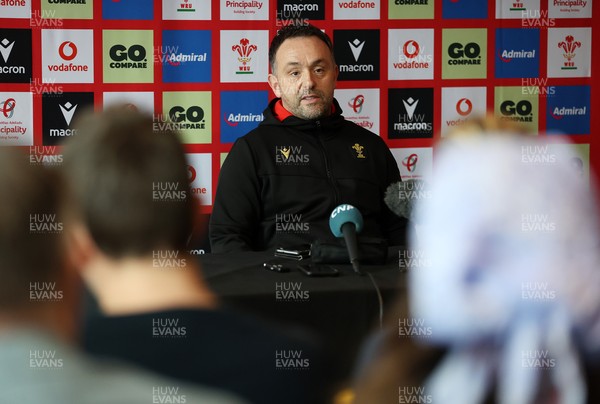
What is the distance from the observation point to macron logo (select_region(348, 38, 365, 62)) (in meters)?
4.09

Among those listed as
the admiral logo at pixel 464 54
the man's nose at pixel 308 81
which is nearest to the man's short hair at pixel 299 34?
the man's nose at pixel 308 81

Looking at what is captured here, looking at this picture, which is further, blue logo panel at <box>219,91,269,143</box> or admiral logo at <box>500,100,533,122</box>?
admiral logo at <box>500,100,533,122</box>

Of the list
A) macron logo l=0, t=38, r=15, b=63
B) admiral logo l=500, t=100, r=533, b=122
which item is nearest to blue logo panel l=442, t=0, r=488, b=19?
admiral logo l=500, t=100, r=533, b=122

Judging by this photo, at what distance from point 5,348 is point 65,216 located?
0.46 ft

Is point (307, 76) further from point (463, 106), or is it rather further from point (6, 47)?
point (6, 47)

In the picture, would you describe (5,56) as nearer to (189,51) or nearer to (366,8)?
(189,51)

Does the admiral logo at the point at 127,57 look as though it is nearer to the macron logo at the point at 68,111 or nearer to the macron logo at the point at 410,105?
the macron logo at the point at 68,111

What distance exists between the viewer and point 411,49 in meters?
4.13

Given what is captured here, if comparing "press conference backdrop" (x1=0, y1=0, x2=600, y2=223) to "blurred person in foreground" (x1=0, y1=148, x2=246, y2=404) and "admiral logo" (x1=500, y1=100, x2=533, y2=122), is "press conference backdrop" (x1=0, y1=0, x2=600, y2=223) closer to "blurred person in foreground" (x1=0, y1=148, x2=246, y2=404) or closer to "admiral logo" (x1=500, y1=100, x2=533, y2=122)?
"admiral logo" (x1=500, y1=100, x2=533, y2=122)

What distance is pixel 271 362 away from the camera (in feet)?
2.60

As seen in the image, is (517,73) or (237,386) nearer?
(237,386)

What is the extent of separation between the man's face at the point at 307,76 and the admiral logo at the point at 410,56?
4.06 ft

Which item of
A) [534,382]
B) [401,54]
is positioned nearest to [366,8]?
[401,54]

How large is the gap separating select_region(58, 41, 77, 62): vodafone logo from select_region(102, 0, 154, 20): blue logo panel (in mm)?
236
